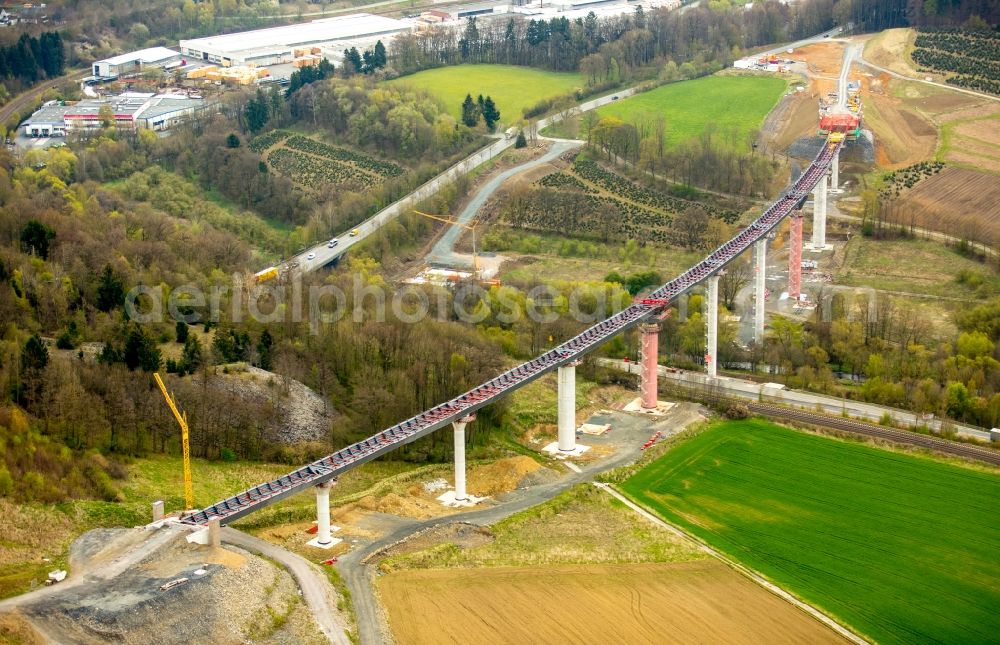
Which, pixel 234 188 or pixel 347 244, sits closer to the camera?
pixel 347 244

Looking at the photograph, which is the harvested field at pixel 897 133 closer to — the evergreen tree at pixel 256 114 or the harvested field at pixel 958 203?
the harvested field at pixel 958 203

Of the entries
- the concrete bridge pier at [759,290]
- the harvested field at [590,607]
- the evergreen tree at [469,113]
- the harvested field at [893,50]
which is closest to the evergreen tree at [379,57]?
the evergreen tree at [469,113]

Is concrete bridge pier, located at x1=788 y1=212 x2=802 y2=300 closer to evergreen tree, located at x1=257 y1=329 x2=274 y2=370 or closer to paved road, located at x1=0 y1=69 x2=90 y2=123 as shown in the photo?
evergreen tree, located at x1=257 y1=329 x2=274 y2=370

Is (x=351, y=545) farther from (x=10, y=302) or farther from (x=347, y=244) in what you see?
(x=347, y=244)


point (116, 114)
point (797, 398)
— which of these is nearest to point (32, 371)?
point (797, 398)

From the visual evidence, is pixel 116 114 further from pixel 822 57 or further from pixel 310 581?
pixel 310 581

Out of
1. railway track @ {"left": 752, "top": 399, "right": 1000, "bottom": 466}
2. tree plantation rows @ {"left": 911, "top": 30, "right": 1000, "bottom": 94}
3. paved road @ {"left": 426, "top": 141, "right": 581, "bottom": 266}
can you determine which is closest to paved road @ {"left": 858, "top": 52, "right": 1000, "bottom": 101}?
tree plantation rows @ {"left": 911, "top": 30, "right": 1000, "bottom": 94}

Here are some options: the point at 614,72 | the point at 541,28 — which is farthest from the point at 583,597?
the point at 541,28
